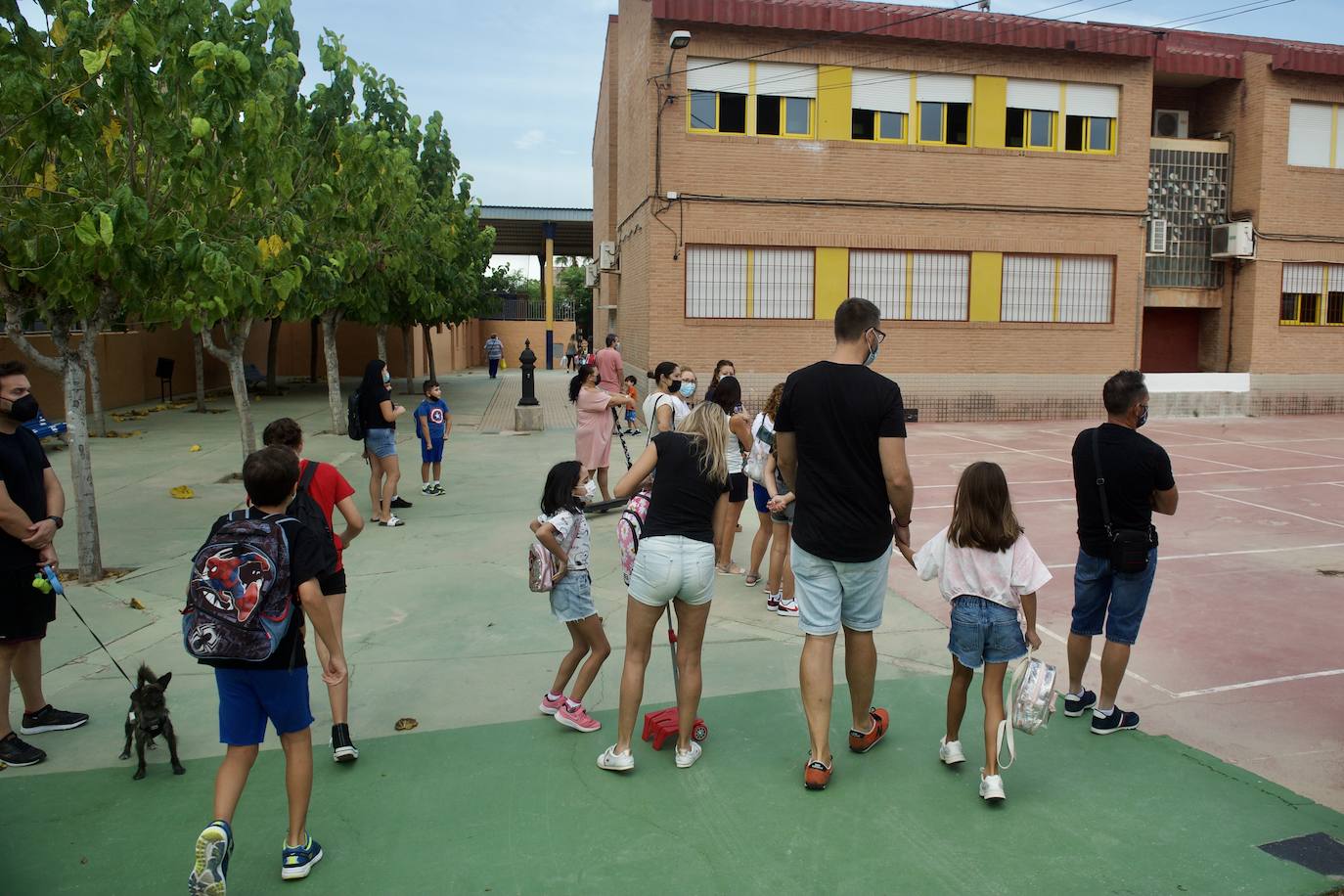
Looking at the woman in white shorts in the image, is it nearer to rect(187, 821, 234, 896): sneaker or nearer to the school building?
rect(187, 821, 234, 896): sneaker

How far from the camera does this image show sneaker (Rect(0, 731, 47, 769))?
4758 mm

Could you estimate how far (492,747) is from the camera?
16.2 feet

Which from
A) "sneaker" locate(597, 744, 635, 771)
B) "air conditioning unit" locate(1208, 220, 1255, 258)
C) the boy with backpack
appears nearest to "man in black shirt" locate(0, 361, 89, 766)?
the boy with backpack

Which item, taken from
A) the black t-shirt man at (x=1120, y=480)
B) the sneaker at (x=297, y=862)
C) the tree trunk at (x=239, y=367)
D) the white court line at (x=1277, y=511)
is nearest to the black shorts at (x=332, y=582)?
the sneaker at (x=297, y=862)

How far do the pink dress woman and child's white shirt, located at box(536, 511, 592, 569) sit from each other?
5168 millimetres

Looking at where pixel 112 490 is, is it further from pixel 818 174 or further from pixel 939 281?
pixel 939 281

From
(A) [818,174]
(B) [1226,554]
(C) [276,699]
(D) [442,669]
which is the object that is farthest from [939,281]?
(C) [276,699]

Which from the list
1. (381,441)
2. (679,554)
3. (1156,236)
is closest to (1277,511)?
(679,554)

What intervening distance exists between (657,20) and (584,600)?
55.2ft

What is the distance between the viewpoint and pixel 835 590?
4434 mm

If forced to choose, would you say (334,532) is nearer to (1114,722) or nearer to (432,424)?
(1114,722)

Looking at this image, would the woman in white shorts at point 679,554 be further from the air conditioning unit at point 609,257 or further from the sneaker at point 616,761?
the air conditioning unit at point 609,257

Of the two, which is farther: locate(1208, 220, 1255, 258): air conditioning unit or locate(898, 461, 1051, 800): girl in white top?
locate(1208, 220, 1255, 258): air conditioning unit

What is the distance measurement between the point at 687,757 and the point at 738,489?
3630mm
